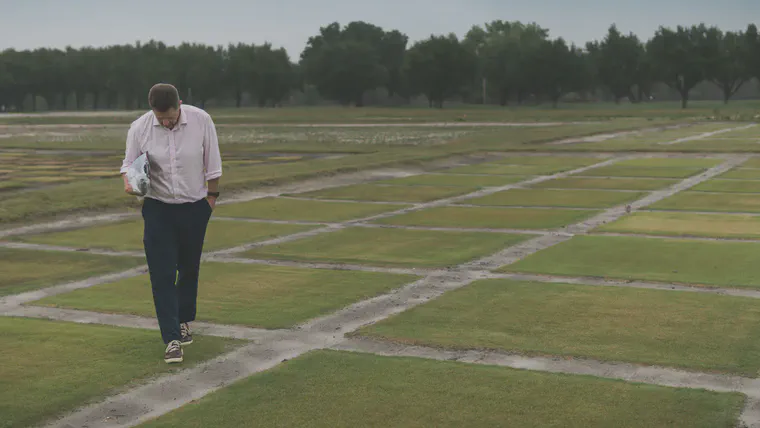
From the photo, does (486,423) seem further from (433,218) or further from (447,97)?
(447,97)

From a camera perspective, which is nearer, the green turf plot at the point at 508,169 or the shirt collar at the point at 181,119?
the shirt collar at the point at 181,119

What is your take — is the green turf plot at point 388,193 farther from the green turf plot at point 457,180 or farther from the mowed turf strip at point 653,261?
the mowed turf strip at point 653,261

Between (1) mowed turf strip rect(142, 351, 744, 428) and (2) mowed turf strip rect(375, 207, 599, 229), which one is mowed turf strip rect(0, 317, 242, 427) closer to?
(1) mowed turf strip rect(142, 351, 744, 428)

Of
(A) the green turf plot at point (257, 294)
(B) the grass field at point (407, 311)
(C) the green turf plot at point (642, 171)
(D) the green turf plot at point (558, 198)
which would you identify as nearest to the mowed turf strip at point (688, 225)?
(B) the grass field at point (407, 311)

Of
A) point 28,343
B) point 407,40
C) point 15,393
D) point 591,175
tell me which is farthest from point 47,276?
point 407,40

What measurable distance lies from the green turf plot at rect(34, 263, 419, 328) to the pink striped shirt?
182cm

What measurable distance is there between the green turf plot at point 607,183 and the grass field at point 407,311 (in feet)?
5.02

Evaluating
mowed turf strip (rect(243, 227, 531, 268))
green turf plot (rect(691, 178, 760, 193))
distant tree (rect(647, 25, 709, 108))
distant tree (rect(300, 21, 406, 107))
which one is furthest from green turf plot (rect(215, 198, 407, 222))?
distant tree (rect(300, 21, 406, 107))

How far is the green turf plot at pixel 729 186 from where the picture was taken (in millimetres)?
23219

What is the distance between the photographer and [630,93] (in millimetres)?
134375

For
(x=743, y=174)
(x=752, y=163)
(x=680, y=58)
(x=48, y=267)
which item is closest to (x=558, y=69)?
(x=680, y=58)

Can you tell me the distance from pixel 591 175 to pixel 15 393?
72.9 ft

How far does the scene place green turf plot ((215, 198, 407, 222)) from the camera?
61.8ft

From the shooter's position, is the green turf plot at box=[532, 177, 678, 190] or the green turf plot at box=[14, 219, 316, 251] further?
the green turf plot at box=[532, 177, 678, 190]
